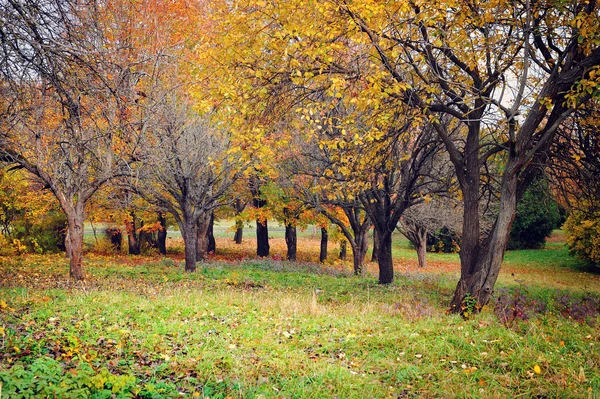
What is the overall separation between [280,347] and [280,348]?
0.05m

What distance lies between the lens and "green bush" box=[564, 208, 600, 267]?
22.8 m

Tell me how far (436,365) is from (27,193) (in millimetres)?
21976

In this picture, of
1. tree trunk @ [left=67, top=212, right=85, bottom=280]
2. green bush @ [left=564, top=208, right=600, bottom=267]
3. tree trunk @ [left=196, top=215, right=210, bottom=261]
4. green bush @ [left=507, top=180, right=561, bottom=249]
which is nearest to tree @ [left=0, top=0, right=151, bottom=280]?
tree trunk @ [left=67, top=212, right=85, bottom=280]

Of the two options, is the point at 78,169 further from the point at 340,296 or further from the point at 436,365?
the point at 436,365

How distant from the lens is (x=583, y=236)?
24.1 m

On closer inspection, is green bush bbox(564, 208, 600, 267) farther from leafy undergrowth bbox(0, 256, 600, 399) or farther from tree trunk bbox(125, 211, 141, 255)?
tree trunk bbox(125, 211, 141, 255)

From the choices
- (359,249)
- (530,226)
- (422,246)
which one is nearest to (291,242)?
(359,249)

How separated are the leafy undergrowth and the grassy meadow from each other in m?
0.02

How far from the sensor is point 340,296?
1191cm

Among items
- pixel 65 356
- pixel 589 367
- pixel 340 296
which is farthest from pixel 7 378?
pixel 340 296

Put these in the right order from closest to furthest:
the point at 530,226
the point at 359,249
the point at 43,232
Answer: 1. the point at 359,249
2. the point at 43,232
3. the point at 530,226

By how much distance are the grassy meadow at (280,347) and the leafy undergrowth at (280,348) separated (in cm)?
2

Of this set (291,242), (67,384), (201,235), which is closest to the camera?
(67,384)

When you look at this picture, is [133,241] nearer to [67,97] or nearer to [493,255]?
[67,97]
